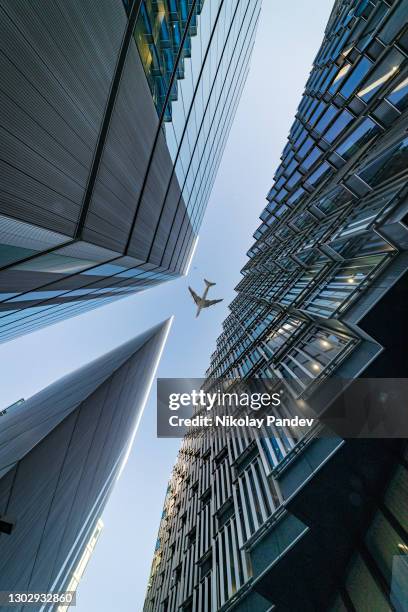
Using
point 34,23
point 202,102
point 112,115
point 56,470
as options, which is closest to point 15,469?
point 56,470

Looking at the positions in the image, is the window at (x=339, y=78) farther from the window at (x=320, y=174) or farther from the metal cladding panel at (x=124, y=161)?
the metal cladding panel at (x=124, y=161)

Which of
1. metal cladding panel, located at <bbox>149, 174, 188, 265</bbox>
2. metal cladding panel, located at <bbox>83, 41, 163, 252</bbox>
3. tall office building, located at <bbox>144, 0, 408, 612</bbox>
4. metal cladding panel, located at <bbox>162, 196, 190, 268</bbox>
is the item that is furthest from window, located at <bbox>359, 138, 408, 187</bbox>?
metal cladding panel, located at <bbox>162, 196, 190, 268</bbox>

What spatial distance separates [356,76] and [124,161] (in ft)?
72.3

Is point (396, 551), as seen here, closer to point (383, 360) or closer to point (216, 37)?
point (383, 360)

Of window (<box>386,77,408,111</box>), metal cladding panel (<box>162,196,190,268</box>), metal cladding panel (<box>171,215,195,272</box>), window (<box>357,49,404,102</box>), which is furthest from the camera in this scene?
metal cladding panel (<box>171,215,195,272</box>)

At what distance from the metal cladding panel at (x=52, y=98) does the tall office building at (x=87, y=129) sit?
2 cm

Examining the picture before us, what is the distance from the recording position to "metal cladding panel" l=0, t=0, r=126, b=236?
3850 millimetres

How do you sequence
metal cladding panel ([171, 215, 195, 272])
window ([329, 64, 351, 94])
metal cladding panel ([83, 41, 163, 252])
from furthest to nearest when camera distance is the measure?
metal cladding panel ([171, 215, 195, 272]) → window ([329, 64, 351, 94]) → metal cladding panel ([83, 41, 163, 252])

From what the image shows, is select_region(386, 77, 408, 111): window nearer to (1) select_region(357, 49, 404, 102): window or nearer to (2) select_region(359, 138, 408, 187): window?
(1) select_region(357, 49, 404, 102): window

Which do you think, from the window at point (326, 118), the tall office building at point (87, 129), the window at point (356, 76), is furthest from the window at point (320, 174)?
the tall office building at point (87, 129)

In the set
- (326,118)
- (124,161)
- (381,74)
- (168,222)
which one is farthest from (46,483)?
(326,118)

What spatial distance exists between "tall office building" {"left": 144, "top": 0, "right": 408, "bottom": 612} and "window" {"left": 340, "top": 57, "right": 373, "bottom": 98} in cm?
15

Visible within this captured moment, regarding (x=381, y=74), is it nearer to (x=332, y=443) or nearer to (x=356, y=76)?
(x=356, y=76)

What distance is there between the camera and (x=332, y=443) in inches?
308
